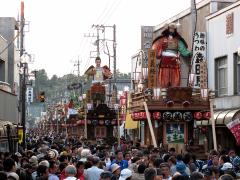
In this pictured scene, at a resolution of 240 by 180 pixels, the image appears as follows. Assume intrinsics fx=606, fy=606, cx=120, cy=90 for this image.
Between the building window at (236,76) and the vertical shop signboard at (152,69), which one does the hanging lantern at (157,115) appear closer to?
the vertical shop signboard at (152,69)

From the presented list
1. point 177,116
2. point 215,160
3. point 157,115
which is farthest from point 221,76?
point 215,160

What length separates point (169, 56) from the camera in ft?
76.6

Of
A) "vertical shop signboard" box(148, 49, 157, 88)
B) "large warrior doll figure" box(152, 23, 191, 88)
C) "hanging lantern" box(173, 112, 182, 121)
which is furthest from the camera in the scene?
"large warrior doll figure" box(152, 23, 191, 88)

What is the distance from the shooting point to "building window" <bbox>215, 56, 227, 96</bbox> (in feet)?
109

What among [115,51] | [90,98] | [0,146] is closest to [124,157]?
[0,146]

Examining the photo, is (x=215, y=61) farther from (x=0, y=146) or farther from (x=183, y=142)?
(x=0, y=146)

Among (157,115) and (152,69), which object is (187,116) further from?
(152,69)

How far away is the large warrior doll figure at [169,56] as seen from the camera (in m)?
23.1

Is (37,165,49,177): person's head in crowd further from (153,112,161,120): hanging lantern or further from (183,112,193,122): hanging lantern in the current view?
(183,112,193,122): hanging lantern

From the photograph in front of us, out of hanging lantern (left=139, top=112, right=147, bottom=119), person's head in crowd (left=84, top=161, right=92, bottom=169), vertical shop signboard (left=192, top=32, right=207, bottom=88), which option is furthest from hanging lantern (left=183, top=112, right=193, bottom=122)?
vertical shop signboard (left=192, top=32, right=207, bottom=88)

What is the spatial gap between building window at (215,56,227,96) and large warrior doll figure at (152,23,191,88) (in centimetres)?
1020

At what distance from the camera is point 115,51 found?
179 ft

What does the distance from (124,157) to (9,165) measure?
18.9 feet

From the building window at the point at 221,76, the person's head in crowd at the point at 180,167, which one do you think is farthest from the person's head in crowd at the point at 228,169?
the building window at the point at 221,76
